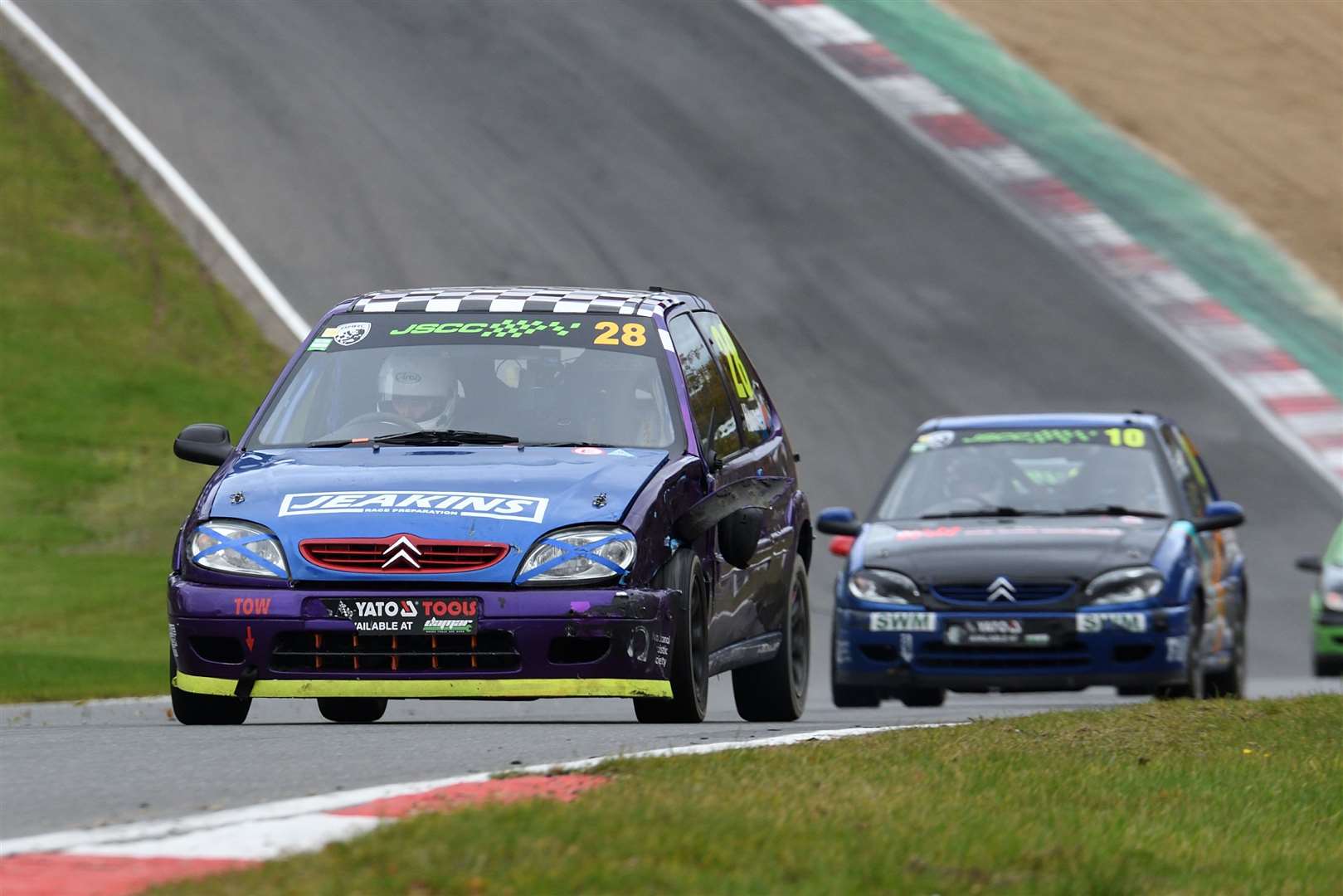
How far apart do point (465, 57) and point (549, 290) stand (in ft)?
81.5

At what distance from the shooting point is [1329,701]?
10.9 metres

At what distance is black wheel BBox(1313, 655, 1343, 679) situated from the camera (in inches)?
756

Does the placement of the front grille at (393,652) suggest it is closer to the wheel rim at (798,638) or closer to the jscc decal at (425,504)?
the jscc decal at (425,504)

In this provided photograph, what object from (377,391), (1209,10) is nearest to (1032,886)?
(377,391)

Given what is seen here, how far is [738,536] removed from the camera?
991 cm

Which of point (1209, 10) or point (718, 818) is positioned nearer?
point (718, 818)

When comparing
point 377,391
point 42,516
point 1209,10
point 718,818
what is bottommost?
point 42,516

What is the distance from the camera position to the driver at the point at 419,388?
1005cm

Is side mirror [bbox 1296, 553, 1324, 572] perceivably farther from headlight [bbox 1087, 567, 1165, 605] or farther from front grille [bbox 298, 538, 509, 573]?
front grille [bbox 298, 538, 509, 573]

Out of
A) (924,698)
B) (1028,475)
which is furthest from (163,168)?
(1028,475)

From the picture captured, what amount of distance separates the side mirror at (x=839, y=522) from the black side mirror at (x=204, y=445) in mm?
4577

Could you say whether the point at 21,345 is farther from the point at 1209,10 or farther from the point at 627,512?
the point at 1209,10

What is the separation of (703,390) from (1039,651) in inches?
135

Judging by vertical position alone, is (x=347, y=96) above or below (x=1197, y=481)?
below
